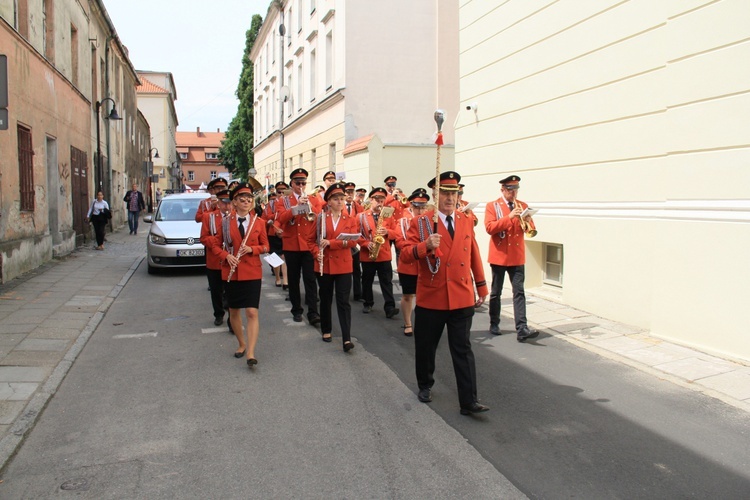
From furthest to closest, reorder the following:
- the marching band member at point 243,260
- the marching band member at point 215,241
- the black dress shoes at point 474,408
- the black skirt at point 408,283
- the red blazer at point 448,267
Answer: the black skirt at point 408,283 < the marching band member at point 215,241 < the marching band member at point 243,260 < the red blazer at point 448,267 < the black dress shoes at point 474,408

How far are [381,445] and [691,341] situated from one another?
437 centimetres

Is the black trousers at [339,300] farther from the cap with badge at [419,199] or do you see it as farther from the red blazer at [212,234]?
the cap with badge at [419,199]

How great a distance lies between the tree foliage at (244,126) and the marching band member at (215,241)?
145 feet

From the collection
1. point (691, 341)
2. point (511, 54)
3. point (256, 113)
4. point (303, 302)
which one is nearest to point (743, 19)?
point (691, 341)

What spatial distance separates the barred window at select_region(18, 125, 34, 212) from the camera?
12955mm

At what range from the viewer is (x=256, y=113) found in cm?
4934

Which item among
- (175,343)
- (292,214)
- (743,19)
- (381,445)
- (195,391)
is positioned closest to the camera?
(381,445)

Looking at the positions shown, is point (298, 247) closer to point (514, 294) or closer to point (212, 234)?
point (212, 234)

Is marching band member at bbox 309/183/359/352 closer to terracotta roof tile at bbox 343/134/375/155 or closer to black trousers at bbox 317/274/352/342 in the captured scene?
black trousers at bbox 317/274/352/342

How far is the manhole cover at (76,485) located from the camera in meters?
3.83

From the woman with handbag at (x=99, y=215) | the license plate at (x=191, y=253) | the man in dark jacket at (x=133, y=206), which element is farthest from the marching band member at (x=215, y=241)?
the man in dark jacket at (x=133, y=206)

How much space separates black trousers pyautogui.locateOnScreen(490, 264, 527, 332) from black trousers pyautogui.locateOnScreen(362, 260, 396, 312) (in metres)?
1.58

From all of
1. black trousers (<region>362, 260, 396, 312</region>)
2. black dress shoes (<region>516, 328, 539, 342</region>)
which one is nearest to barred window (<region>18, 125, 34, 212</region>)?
black trousers (<region>362, 260, 396, 312</region>)

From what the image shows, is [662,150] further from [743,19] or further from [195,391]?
[195,391]
